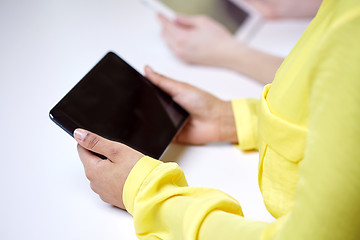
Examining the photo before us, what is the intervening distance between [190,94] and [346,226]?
0.44 m

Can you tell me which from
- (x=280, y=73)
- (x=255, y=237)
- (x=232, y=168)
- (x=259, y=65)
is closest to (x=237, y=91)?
(x=259, y=65)

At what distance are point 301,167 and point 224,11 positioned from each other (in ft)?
2.62

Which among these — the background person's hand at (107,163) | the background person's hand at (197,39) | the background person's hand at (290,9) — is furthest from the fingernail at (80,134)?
the background person's hand at (290,9)

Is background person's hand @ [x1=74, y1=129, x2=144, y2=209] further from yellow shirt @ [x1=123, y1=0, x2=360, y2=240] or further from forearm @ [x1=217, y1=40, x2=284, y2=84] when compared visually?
forearm @ [x1=217, y1=40, x2=284, y2=84]

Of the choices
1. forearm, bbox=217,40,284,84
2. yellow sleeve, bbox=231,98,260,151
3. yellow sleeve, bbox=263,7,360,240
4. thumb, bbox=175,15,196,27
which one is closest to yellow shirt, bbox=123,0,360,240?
yellow sleeve, bbox=263,7,360,240

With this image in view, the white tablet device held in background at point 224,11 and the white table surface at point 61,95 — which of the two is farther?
the white tablet device held in background at point 224,11

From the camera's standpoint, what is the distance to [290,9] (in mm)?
1216

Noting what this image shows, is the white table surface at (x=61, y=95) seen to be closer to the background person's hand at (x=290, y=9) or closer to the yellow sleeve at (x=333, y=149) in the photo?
the background person's hand at (x=290, y=9)

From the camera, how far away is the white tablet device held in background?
44.5 inches

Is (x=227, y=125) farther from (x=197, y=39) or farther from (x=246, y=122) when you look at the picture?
(x=197, y=39)

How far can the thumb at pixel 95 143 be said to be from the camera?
0.63 m

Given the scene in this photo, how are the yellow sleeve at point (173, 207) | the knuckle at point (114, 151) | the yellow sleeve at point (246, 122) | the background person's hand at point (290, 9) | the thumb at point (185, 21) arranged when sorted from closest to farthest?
the yellow sleeve at point (173, 207), the knuckle at point (114, 151), the yellow sleeve at point (246, 122), the thumb at point (185, 21), the background person's hand at point (290, 9)

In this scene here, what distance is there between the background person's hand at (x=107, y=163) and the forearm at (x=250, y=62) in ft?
1.39

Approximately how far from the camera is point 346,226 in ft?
1.49
